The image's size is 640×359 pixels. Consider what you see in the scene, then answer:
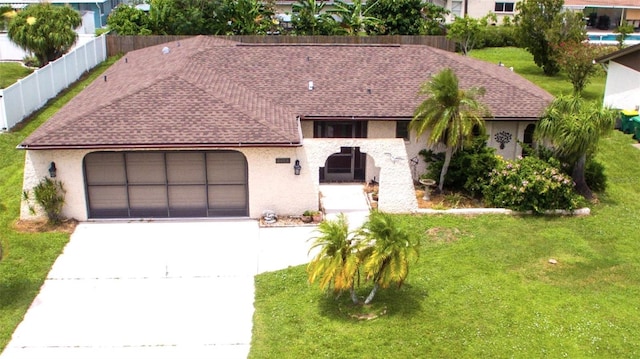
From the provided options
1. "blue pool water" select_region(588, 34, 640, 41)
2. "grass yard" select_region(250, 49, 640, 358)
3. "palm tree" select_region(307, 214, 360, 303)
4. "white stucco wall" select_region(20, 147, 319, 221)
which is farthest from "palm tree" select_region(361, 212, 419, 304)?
"blue pool water" select_region(588, 34, 640, 41)

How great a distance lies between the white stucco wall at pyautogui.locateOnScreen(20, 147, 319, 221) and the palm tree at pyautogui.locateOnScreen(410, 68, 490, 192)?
12.0 feet

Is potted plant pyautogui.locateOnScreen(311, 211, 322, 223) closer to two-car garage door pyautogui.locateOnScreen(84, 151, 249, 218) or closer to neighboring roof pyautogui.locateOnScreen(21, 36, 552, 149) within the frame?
two-car garage door pyautogui.locateOnScreen(84, 151, 249, 218)

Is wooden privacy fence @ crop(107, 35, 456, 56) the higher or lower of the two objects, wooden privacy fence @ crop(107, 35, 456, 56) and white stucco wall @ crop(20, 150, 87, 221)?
the higher

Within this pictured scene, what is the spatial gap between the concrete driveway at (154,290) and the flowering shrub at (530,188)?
5.65 m

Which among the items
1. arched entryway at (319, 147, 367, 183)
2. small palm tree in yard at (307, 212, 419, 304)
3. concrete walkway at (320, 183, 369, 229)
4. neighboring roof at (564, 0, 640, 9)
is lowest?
concrete walkway at (320, 183, 369, 229)

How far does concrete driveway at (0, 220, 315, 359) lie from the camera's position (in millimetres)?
13547

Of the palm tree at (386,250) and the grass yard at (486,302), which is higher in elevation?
the palm tree at (386,250)

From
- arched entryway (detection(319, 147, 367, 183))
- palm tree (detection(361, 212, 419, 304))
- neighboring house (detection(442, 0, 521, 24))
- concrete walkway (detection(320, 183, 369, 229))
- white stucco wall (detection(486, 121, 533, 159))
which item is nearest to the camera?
palm tree (detection(361, 212, 419, 304))

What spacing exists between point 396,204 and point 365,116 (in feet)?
10.6

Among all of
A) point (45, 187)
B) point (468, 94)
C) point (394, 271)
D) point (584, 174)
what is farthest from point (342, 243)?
point (584, 174)

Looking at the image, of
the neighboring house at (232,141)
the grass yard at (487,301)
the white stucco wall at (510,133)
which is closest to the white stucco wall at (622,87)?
the neighboring house at (232,141)

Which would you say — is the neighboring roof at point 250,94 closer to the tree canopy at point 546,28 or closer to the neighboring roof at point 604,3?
the tree canopy at point 546,28

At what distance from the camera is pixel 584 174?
2131cm

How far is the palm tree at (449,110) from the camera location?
1941 centimetres
